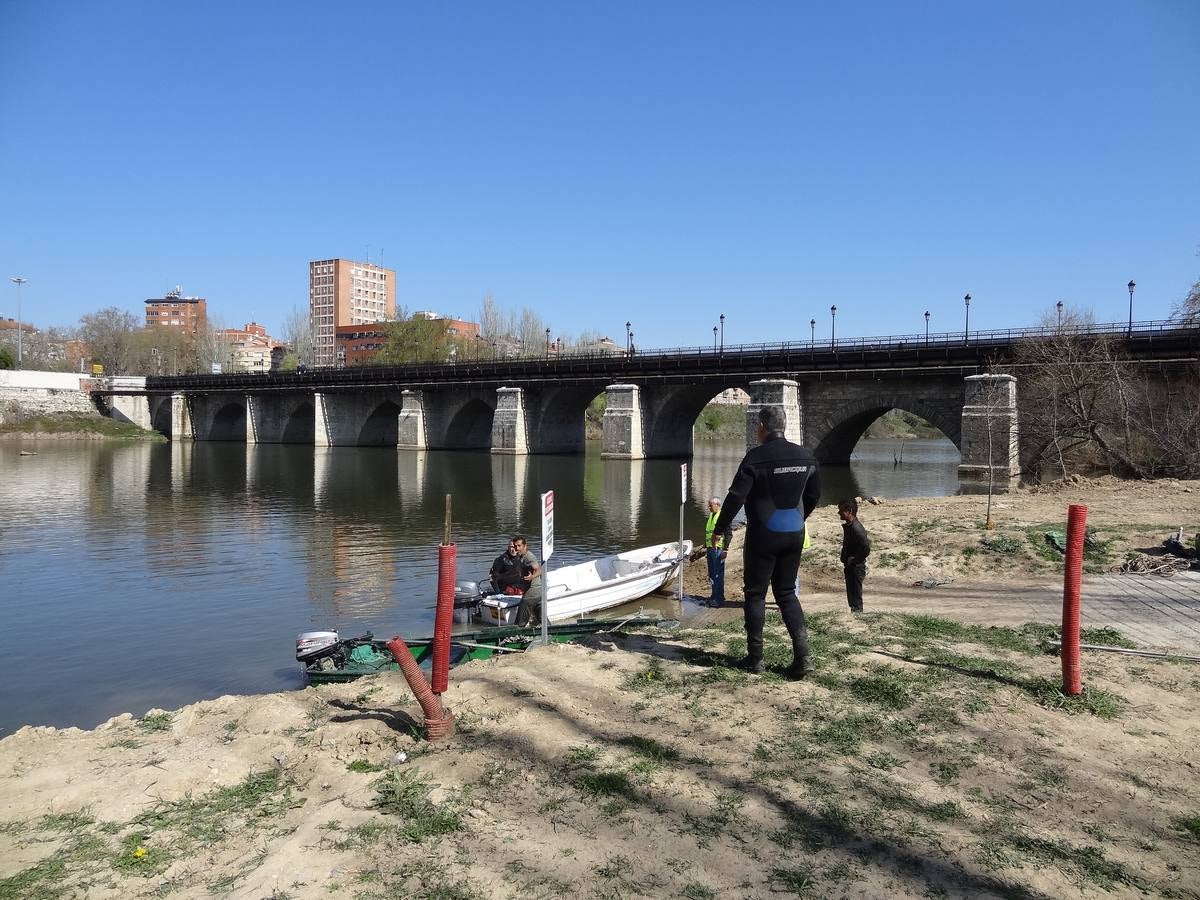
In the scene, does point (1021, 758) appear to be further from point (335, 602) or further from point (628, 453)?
point (628, 453)

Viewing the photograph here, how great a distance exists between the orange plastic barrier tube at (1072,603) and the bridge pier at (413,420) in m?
69.2

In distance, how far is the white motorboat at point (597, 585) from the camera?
43.9ft

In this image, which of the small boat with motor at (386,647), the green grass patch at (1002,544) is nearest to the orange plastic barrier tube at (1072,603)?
the small boat with motor at (386,647)

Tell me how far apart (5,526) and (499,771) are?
1126 inches

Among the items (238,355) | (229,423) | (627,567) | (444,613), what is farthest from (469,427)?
(238,355)

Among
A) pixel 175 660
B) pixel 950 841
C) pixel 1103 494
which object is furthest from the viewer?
pixel 1103 494

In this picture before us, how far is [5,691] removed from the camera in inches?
441

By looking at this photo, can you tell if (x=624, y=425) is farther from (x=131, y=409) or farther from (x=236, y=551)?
(x=131, y=409)

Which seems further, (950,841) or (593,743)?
(593,743)

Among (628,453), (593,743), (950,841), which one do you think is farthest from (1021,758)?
(628,453)

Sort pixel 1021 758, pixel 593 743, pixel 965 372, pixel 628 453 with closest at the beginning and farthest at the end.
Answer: pixel 1021 758 → pixel 593 743 → pixel 965 372 → pixel 628 453

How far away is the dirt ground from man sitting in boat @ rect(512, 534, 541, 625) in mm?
5067

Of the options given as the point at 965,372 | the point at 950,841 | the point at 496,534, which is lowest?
the point at 496,534

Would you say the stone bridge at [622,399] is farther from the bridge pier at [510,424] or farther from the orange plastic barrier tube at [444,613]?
the orange plastic barrier tube at [444,613]
